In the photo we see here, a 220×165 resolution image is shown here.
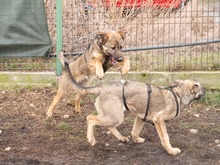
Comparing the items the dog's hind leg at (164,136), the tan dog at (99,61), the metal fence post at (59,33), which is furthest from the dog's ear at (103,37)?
the metal fence post at (59,33)

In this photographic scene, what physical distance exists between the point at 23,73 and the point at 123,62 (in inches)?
104

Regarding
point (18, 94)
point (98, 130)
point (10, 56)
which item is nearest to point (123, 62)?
point (98, 130)

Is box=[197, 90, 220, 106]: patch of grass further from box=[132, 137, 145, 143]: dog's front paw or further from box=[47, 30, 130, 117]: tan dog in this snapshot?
box=[132, 137, 145, 143]: dog's front paw

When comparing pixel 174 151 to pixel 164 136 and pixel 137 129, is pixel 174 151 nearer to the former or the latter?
pixel 164 136

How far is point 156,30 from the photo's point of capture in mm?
9805

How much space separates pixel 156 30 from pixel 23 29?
252 centimetres

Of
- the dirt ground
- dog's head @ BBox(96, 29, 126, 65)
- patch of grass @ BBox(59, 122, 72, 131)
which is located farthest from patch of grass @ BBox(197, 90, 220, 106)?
patch of grass @ BBox(59, 122, 72, 131)

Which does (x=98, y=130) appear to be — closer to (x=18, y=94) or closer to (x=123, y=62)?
(x=123, y=62)

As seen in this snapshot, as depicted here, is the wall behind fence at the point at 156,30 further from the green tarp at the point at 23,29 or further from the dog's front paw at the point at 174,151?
the dog's front paw at the point at 174,151

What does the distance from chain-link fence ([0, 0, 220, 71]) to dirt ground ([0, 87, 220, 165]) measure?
1484 mm

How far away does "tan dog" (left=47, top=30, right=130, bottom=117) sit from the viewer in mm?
7039

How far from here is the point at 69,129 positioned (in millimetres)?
7004

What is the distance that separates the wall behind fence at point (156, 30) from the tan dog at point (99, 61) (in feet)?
6.05

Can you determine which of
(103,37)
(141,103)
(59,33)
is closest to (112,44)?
(103,37)
